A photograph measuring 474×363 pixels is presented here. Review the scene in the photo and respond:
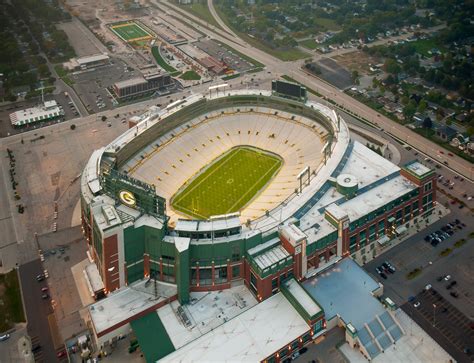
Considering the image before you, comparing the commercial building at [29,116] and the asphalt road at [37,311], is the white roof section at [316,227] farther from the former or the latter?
the commercial building at [29,116]

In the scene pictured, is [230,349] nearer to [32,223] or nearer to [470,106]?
[32,223]

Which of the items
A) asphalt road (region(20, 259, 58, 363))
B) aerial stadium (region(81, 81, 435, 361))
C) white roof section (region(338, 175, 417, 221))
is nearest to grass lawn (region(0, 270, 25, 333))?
asphalt road (region(20, 259, 58, 363))

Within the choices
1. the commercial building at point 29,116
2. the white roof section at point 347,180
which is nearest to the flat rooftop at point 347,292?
the white roof section at point 347,180

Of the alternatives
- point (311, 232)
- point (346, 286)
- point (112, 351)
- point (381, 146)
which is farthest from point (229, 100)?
point (112, 351)

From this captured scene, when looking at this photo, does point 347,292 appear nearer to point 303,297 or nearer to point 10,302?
point 303,297

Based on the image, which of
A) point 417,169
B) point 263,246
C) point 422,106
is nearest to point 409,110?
point 422,106

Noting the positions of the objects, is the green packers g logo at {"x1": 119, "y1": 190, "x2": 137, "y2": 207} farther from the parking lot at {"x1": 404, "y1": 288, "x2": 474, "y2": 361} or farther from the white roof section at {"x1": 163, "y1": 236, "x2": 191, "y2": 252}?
the parking lot at {"x1": 404, "y1": 288, "x2": 474, "y2": 361}
